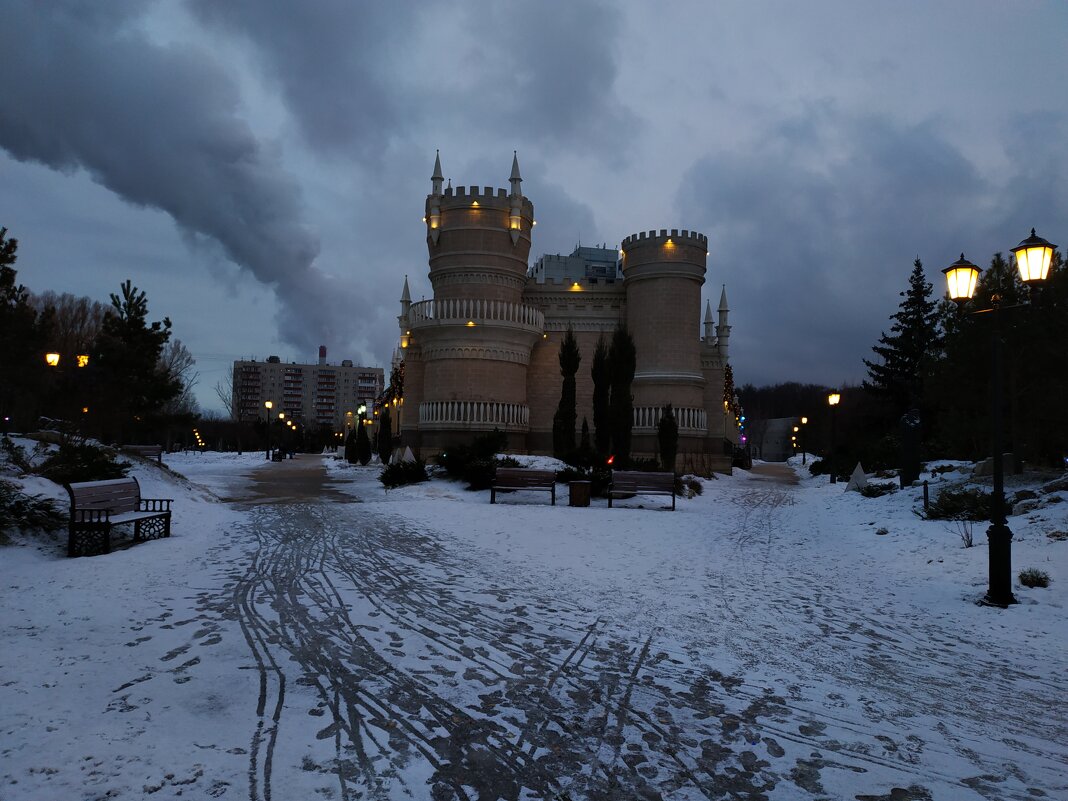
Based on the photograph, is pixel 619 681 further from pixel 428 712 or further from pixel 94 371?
pixel 94 371

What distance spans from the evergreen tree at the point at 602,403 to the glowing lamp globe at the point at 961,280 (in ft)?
46.0

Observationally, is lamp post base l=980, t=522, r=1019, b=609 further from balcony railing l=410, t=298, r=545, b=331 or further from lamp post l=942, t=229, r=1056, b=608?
balcony railing l=410, t=298, r=545, b=331

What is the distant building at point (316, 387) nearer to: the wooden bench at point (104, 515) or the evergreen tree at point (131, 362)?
the evergreen tree at point (131, 362)

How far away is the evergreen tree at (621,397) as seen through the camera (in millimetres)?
22281

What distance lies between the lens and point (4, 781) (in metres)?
3.12

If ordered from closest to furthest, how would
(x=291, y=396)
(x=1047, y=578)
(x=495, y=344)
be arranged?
(x=1047, y=578) → (x=495, y=344) → (x=291, y=396)

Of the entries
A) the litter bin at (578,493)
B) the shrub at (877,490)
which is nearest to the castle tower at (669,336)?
the shrub at (877,490)

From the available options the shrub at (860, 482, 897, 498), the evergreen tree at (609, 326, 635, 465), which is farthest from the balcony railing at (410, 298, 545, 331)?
the shrub at (860, 482, 897, 498)

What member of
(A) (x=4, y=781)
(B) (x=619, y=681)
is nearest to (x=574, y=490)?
(B) (x=619, y=681)

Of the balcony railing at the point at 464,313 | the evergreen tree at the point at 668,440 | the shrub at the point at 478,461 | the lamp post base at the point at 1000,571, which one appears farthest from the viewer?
the balcony railing at the point at 464,313

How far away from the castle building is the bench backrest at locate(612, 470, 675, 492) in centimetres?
1147

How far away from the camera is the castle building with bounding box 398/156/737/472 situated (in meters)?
27.4

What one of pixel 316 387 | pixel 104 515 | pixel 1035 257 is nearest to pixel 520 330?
pixel 104 515

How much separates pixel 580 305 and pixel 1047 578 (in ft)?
81.7
